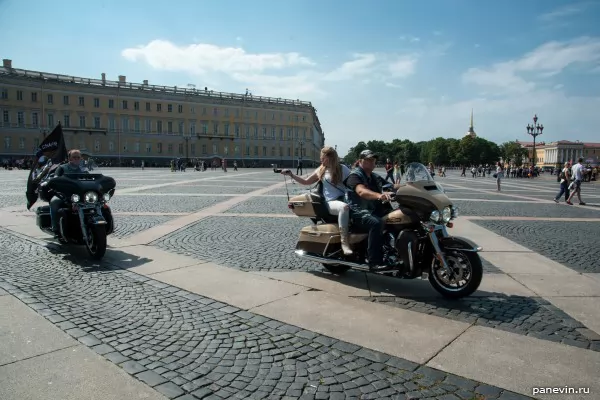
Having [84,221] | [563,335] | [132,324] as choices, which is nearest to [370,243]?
[563,335]

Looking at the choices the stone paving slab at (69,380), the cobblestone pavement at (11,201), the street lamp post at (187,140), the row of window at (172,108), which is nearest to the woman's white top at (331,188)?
the stone paving slab at (69,380)

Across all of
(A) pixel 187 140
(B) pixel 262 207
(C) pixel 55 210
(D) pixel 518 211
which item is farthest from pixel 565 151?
(C) pixel 55 210

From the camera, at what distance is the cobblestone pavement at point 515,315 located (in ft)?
11.7

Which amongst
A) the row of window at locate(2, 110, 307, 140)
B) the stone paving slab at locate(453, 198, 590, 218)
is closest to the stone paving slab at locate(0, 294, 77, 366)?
the stone paving slab at locate(453, 198, 590, 218)

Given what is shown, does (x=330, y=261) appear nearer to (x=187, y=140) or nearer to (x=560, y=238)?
(x=560, y=238)

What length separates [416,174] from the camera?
4.71 metres

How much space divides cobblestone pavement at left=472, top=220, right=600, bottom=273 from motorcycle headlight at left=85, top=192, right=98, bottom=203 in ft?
23.0

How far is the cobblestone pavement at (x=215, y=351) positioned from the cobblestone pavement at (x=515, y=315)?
1.16m

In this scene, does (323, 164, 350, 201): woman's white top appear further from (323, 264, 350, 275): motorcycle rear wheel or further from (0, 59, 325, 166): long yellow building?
(0, 59, 325, 166): long yellow building

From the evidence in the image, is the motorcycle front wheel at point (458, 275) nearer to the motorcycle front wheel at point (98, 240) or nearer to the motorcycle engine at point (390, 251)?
→ the motorcycle engine at point (390, 251)

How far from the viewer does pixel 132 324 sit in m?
3.79

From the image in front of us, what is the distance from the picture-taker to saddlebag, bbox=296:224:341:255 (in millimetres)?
5184

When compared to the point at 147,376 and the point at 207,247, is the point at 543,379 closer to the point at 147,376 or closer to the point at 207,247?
the point at 147,376

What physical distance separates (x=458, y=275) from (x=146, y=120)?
296 ft
